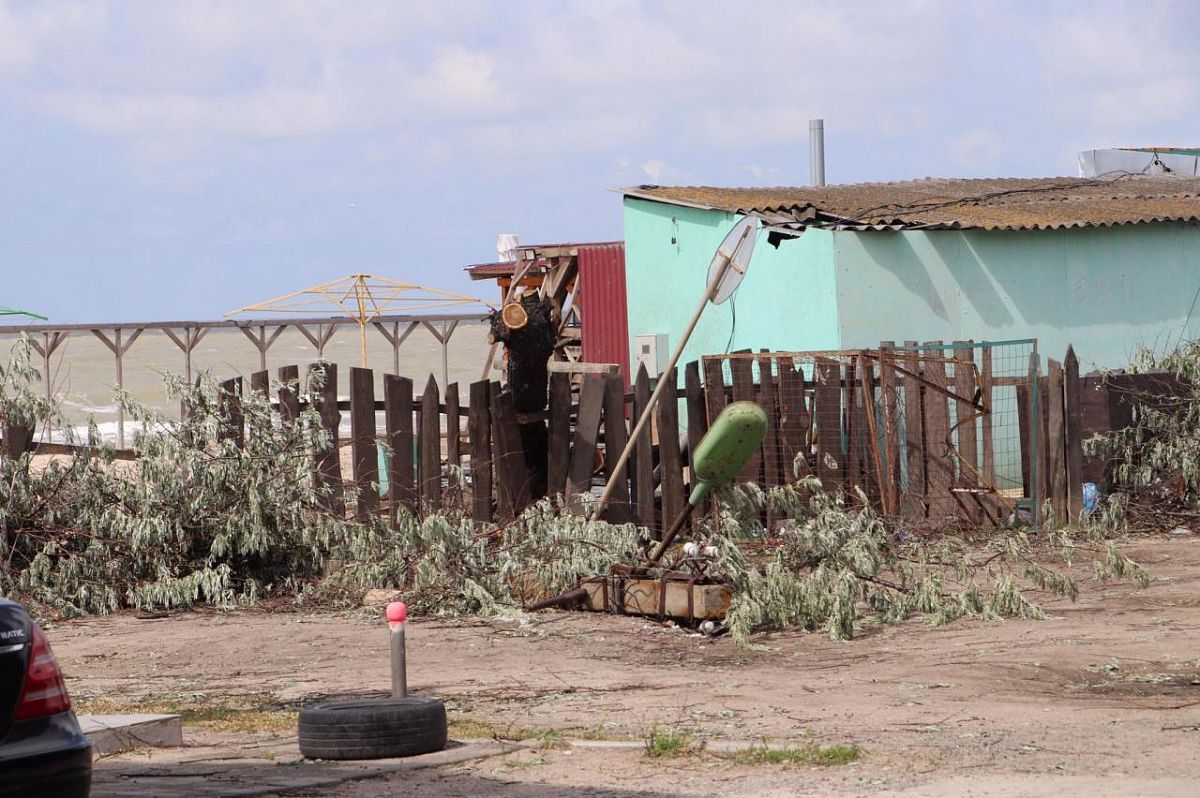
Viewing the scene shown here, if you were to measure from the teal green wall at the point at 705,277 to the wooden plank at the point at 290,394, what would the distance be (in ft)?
23.0

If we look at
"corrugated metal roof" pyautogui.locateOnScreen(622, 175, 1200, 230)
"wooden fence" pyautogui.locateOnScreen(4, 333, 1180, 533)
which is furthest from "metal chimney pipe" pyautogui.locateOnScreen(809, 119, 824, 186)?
"wooden fence" pyautogui.locateOnScreen(4, 333, 1180, 533)

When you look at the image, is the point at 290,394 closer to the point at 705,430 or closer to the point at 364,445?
the point at 364,445

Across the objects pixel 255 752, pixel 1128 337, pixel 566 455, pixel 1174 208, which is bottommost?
pixel 255 752

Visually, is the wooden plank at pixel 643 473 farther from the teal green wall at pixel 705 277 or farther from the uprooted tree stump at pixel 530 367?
the teal green wall at pixel 705 277

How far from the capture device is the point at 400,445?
37.8ft

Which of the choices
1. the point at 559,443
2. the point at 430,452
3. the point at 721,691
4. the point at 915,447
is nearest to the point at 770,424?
the point at 915,447

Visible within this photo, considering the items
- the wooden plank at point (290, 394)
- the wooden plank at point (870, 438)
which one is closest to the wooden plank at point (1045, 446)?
the wooden plank at point (870, 438)

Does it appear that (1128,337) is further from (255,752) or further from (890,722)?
(255,752)

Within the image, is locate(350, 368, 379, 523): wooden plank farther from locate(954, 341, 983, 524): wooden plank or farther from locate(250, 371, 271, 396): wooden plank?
locate(954, 341, 983, 524): wooden plank

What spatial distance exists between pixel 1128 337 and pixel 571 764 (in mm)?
13893

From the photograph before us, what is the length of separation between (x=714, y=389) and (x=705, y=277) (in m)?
6.12

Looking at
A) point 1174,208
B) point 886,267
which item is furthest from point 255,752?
point 1174,208

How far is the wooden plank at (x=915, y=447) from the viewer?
41.3ft

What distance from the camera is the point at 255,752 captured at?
6.00 meters
